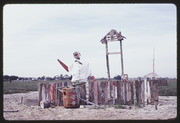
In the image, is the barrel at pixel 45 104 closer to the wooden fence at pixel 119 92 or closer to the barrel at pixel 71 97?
the wooden fence at pixel 119 92

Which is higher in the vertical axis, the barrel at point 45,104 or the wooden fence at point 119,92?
the wooden fence at point 119,92

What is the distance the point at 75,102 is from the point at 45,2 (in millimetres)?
5906

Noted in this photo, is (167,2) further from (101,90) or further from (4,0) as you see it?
(101,90)

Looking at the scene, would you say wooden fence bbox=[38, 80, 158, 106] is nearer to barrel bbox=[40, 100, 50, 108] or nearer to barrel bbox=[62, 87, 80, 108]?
barrel bbox=[40, 100, 50, 108]

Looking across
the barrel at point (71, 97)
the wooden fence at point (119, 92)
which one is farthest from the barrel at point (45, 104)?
the barrel at point (71, 97)

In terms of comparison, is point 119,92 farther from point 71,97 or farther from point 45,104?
point 45,104

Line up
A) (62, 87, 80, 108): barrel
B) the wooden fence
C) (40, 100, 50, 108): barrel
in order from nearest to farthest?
(62, 87, 80, 108): barrel
(40, 100, 50, 108): barrel
the wooden fence

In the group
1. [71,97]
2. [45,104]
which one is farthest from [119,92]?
[45,104]

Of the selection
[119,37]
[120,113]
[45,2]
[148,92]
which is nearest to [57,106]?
[120,113]

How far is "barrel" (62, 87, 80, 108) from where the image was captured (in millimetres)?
9344

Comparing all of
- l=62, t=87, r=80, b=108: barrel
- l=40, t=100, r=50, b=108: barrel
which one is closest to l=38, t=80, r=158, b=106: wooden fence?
l=40, t=100, r=50, b=108: barrel

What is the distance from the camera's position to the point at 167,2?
4074mm

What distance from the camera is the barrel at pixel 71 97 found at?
A: 368 inches

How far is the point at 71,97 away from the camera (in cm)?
937
